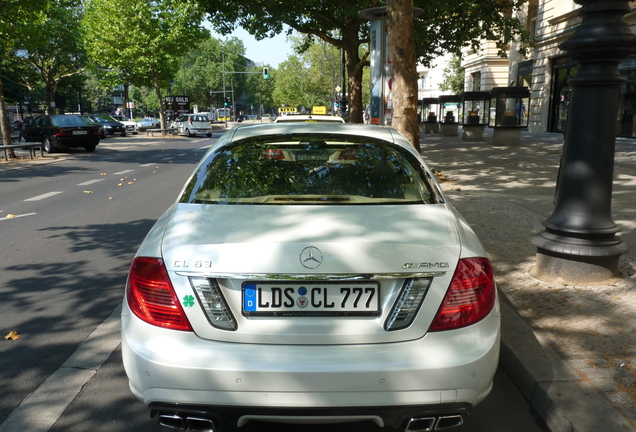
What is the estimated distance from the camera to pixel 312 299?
96.9 inches

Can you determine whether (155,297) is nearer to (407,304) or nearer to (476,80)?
(407,304)

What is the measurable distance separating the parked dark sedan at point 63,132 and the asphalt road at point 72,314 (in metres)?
13.4

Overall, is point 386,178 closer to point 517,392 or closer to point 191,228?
point 191,228

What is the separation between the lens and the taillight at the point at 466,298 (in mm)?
2480

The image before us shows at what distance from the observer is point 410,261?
2443 millimetres

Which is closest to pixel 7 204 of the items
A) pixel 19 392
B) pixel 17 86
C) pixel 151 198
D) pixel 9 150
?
pixel 151 198

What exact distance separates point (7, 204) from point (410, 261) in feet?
33.0

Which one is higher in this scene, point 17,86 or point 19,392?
point 17,86

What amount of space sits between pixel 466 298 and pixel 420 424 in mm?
566

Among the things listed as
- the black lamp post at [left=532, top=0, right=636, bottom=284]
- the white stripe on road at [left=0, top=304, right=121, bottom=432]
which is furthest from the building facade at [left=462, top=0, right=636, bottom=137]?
the white stripe on road at [left=0, top=304, right=121, bottom=432]

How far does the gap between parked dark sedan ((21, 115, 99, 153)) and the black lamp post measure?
22.9m

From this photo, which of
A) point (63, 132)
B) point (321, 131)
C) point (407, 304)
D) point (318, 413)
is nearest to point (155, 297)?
point (318, 413)

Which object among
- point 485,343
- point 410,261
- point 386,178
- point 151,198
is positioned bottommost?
point 151,198

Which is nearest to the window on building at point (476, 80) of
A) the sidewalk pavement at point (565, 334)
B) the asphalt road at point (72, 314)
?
the asphalt road at point (72, 314)
